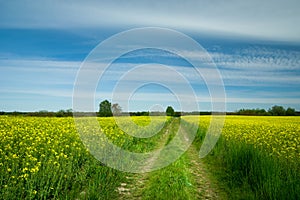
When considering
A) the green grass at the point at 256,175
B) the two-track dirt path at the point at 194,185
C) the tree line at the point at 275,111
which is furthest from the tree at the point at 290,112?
the two-track dirt path at the point at 194,185

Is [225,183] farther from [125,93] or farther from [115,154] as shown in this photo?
[125,93]

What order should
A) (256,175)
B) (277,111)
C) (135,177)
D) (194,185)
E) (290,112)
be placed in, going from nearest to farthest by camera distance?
(256,175)
(194,185)
(135,177)
(290,112)
(277,111)

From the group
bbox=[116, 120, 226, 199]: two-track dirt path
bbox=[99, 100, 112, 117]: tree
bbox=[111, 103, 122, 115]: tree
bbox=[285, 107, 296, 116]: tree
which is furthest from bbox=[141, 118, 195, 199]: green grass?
bbox=[285, 107, 296, 116]: tree

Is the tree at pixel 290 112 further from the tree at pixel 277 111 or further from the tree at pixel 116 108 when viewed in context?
the tree at pixel 116 108

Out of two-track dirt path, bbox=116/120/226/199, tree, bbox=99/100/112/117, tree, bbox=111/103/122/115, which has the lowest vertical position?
two-track dirt path, bbox=116/120/226/199

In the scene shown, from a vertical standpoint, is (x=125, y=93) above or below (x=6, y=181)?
above

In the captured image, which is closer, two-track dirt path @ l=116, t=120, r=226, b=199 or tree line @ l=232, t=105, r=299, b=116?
two-track dirt path @ l=116, t=120, r=226, b=199

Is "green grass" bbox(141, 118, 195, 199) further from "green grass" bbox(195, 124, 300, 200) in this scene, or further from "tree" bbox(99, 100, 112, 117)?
"tree" bbox(99, 100, 112, 117)

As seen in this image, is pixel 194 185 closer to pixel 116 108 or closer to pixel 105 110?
pixel 116 108

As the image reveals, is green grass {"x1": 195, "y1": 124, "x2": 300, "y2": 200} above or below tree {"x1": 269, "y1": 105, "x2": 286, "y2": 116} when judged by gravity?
below

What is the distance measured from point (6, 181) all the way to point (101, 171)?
10.1 feet

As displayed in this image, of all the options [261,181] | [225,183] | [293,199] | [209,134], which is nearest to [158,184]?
[225,183]

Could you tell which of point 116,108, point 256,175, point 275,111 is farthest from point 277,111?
point 256,175

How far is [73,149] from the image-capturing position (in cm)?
1131
